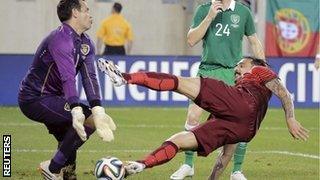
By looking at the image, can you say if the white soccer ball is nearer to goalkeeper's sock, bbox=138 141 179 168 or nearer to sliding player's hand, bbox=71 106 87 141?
goalkeeper's sock, bbox=138 141 179 168

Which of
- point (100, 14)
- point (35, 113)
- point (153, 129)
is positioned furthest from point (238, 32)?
point (100, 14)

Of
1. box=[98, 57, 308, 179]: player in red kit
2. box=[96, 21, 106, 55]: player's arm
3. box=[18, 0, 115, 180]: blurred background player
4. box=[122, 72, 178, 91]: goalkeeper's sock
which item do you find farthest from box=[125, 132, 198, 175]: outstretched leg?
box=[96, 21, 106, 55]: player's arm

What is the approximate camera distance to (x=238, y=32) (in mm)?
13094

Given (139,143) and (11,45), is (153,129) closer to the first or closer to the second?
(139,143)

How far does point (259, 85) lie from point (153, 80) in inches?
56.0

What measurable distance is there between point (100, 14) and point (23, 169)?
17.6 meters

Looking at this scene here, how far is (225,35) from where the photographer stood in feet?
42.8

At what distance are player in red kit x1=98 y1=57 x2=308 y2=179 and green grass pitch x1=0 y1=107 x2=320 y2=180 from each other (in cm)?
240

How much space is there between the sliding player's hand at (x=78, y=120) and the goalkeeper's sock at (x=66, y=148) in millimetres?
436

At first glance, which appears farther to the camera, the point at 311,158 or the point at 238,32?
the point at 311,158

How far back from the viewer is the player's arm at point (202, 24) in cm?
1257

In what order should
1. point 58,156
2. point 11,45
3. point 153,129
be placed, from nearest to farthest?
1. point 58,156
2. point 153,129
3. point 11,45

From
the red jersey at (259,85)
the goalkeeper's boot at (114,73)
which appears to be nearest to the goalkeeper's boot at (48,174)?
the goalkeeper's boot at (114,73)

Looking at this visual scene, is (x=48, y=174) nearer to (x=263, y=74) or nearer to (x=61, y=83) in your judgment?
(x=61, y=83)
